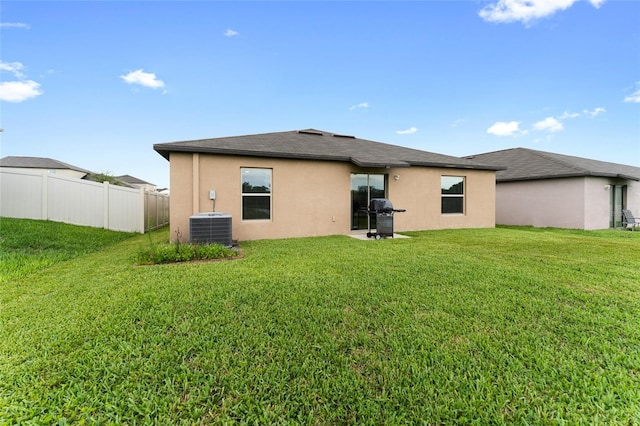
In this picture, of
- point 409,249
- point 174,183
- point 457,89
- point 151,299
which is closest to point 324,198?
point 409,249

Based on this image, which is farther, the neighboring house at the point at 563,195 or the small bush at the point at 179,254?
the neighboring house at the point at 563,195

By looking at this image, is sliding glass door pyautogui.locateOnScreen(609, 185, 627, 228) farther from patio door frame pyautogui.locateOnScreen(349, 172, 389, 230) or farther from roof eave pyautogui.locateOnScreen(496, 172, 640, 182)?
patio door frame pyautogui.locateOnScreen(349, 172, 389, 230)

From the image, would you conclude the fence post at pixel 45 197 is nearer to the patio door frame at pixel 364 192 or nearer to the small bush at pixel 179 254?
the small bush at pixel 179 254

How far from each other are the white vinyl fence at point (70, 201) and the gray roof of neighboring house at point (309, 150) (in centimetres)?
369

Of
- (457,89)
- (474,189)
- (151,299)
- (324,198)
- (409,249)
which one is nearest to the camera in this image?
(151,299)

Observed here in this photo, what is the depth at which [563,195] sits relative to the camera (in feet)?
42.9

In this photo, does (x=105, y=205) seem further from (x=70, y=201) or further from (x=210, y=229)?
(x=210, y=229)

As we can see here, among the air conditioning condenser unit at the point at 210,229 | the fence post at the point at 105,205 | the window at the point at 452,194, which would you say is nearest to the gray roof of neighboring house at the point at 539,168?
the window at the point at 452,194

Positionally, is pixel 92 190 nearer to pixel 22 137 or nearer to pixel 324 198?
pixel 22 137

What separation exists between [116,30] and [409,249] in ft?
37.1

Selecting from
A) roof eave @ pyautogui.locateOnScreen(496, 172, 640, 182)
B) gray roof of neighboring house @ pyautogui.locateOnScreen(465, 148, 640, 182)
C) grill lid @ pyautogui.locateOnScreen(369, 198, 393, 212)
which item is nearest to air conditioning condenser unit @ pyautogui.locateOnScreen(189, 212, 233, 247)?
grill lid @ pyautogui.locateOnScreen(369, 198, 393, 212)

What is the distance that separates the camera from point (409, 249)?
673cm

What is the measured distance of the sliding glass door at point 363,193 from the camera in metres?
9.74

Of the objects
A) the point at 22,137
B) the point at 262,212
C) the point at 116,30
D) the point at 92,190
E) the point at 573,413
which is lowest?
the point at 573,413
